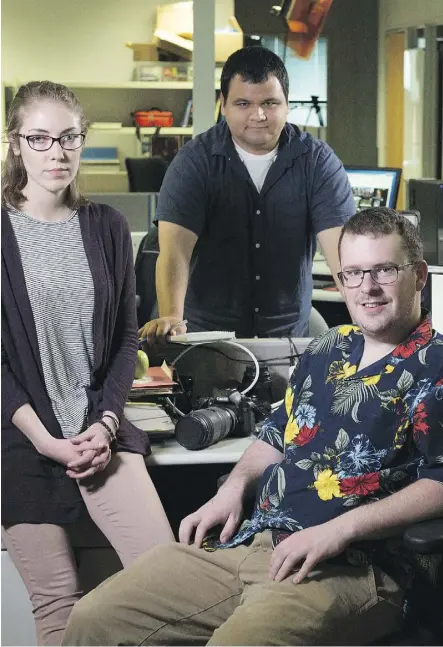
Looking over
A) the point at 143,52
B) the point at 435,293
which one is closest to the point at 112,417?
the point at 435,293

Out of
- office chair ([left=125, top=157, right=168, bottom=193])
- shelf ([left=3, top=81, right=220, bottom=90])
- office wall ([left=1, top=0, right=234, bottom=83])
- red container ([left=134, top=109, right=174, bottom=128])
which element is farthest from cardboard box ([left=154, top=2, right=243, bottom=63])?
office chair ([left=125, top=157, right=168, bottom=193])

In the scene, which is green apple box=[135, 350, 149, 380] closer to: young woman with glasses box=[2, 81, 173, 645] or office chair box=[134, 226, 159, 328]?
young woman with glasses box=[2, 81, 173, 645]

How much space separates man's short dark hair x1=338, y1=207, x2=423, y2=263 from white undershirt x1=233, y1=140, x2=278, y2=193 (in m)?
1.11

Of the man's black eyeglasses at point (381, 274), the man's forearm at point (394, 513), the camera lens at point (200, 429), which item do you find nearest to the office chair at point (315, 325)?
Answer: the camera lens at point (200, 429)

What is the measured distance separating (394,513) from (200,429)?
52 centimetres

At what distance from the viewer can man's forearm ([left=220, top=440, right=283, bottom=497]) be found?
189 centimetres

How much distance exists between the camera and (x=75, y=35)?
737 centimetres

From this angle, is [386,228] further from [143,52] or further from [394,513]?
[143,52]

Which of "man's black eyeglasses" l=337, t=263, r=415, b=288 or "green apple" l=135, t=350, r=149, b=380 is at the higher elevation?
"man's black eyeglasses" l=337, t=263, r=415, b=288

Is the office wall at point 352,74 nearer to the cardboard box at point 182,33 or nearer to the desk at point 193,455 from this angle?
the cardboard box at point 182,33

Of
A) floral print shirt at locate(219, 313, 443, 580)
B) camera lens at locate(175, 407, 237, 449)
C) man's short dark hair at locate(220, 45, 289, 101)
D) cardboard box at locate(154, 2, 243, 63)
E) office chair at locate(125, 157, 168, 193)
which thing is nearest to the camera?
floral print shirt at locate(219, 313, 443, 580)

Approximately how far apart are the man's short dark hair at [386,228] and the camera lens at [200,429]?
1.68 ft

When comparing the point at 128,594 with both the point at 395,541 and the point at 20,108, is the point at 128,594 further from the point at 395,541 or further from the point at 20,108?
the point at 20,108

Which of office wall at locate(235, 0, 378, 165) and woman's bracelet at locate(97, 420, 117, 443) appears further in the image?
office wall at locate(235, 0, 378, 165)
